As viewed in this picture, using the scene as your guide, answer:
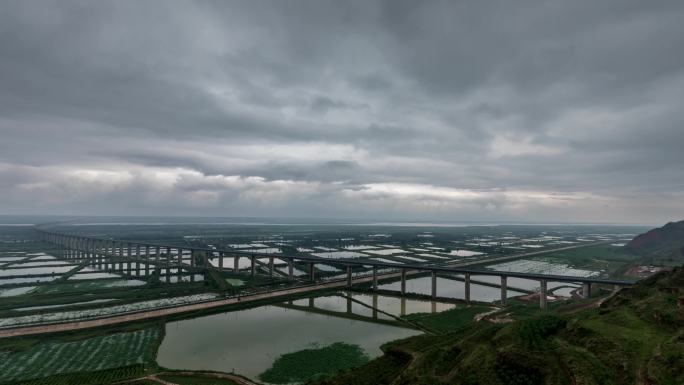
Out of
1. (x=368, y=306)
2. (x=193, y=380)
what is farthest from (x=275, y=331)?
(x=368, y=306)

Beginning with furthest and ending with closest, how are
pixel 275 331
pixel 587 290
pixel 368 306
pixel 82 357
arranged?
pixel 587 290 < pixel 368 306 < pixel 275 331 < pixel 82 357

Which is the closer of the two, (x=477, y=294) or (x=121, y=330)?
(x=121, y=330)

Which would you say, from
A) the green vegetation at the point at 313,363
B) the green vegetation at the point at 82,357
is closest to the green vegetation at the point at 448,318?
the green vegetation at the point at 313,363

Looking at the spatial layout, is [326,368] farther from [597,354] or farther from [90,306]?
[90,306]

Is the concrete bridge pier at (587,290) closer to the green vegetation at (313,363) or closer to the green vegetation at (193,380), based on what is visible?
the green vegetation at (313,363)

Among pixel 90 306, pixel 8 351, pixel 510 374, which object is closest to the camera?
pixel 510 374

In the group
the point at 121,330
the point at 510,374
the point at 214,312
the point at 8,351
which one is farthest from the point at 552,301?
the point at 8,351

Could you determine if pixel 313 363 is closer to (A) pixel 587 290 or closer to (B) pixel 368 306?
(B) pixel 368 306

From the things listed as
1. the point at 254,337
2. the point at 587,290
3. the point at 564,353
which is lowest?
the point at 254,337
